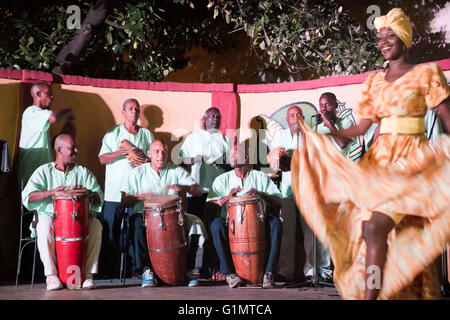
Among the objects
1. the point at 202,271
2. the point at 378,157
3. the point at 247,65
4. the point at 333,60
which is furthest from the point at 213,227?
the point at 247,65

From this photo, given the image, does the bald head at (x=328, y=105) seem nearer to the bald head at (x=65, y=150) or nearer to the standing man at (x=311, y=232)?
the standing man at (x=311, y=232)

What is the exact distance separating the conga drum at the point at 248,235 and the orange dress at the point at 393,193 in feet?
7.13

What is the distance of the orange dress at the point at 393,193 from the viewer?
361cm

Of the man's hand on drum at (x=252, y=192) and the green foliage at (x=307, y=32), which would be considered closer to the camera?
the man's hand on drum at (x=252, y=192)

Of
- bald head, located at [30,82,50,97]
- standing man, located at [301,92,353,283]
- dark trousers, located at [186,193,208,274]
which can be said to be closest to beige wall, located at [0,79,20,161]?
bald head, located at [30,82,50,97]

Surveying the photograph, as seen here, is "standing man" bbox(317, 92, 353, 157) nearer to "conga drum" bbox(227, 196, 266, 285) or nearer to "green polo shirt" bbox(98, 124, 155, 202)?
"conga drum" bbox(227, 196, 266, 285)

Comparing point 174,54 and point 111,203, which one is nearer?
point 111,203

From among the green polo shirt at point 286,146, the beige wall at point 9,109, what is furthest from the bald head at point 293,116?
the beige wall at point 9,109

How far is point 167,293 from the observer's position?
18.7 feet

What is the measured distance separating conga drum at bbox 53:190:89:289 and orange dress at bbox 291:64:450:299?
8.69 feet

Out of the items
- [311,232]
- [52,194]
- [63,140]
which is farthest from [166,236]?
[311,232]

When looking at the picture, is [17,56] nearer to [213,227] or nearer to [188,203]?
[188,203]

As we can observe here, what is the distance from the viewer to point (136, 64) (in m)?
9.76

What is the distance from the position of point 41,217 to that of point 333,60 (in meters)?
4.95
